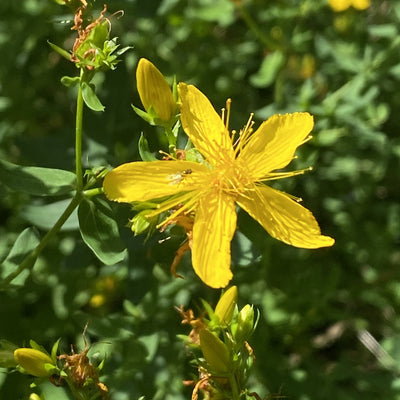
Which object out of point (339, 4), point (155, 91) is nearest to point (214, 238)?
point (155, 91)

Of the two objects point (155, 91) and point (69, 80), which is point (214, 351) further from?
point (69, 80)

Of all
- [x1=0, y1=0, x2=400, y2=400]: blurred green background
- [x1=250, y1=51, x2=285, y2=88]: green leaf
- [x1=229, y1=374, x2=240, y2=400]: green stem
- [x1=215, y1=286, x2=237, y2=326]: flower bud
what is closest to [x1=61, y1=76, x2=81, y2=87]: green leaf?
[x1=0, y1=0, x2=400, y2=400]: blurred green background

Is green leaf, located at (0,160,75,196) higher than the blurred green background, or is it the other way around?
green leaf, located at (0,160,75,196)

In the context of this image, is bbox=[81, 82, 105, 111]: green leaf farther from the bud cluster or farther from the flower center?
the bud cluster

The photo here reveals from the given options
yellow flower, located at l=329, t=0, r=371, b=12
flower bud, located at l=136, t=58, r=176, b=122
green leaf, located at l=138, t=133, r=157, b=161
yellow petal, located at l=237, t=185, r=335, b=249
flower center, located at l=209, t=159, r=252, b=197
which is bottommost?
yellow flower, located at l=329, t=0, r=371, b=12

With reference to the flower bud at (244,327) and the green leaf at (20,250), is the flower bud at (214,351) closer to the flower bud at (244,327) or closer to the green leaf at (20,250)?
the flower bud at (244,327)

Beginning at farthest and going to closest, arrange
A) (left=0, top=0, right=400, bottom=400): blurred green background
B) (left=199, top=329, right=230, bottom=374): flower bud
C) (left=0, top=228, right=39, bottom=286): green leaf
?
(left=0, top=0, right=400, bottom=400): blurred green background < (left=0, top=228, right=39, bottom=286): green leaf < (left=199, top=329, right=230, bottom=374): flower bud

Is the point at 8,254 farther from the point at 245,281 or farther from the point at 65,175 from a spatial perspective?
the point at 245,281
